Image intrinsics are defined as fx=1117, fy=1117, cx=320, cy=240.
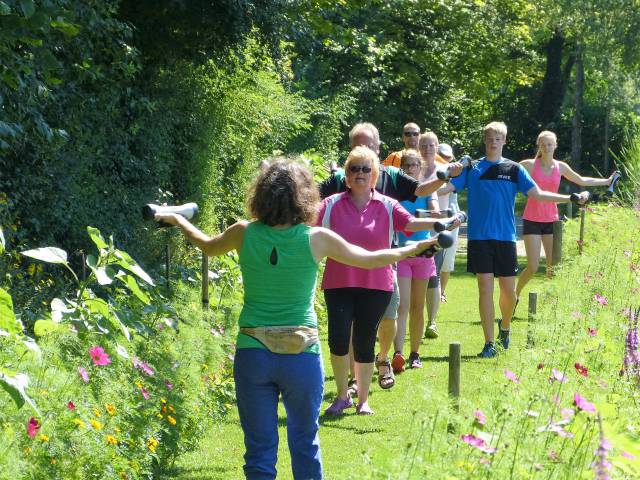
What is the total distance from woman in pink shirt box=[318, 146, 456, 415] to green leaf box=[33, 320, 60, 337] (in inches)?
95.7

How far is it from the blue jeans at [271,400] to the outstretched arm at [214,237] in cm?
50

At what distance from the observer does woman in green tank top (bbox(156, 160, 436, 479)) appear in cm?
493

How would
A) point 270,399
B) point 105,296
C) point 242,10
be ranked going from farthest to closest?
point 242,10 → point 105,296 → point 270,399

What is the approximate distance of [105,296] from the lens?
30.2ft

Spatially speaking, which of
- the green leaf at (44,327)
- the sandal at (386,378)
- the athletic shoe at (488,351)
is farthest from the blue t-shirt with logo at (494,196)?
the green leaf at (44,327)

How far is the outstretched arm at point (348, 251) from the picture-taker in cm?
500

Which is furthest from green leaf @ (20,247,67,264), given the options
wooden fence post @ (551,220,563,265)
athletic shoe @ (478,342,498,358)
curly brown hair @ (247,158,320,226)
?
wooden fence post @ (551,220,563,265)

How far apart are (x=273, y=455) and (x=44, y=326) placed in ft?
4.35

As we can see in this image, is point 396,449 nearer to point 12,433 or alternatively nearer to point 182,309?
point 12,433

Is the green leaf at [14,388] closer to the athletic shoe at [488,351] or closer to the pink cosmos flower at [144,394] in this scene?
the pink cosmos flower at [144,394]

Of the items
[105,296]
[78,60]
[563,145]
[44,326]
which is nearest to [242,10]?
[78,60]

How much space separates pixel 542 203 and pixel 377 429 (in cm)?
603

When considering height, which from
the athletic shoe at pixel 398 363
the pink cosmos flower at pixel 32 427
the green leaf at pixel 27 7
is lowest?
the athletic shoe at pixel 398 363

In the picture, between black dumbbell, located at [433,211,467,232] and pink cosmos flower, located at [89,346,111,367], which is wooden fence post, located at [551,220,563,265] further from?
pink cosmos flower, located at [89,346,111,367]
